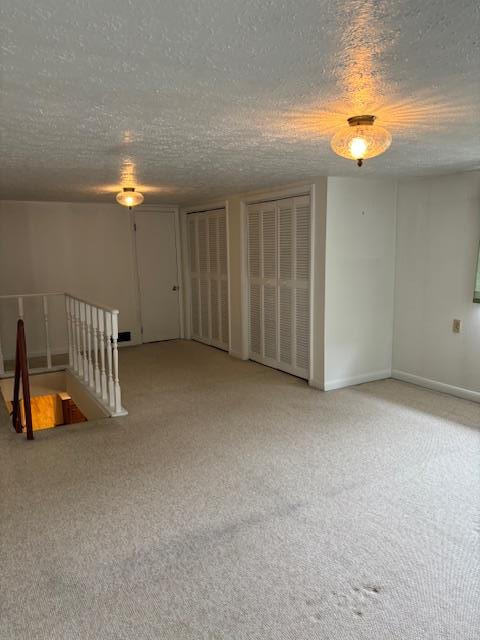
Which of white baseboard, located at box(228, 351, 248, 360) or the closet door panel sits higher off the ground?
the closet door panel

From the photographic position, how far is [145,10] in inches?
48.0

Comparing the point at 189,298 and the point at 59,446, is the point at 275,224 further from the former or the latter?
the point at 59,446

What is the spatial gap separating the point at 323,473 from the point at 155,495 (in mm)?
1046

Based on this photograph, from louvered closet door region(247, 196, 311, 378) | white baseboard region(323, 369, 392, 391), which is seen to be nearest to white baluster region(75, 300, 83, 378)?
louvered closet door region(247, 196, 311, 378)

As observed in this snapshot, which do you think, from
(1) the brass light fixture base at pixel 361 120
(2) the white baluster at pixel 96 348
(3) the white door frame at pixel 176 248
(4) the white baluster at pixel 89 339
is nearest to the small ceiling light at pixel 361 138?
(1) the brass light fixture base at pixel 361 120

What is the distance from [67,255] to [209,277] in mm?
1904

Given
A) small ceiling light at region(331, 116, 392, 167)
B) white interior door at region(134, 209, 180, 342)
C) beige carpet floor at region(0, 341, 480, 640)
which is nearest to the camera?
beige carpet floor at region(0, 341, 480, 640)

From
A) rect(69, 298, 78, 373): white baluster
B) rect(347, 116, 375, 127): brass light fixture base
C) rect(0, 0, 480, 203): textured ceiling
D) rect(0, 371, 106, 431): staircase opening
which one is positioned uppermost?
rect(0, 0, 480, 203): textured ceiling

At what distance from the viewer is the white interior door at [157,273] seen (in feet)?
21.9

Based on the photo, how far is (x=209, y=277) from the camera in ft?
21.1

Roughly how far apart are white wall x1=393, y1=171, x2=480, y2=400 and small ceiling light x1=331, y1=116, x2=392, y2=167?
2.30 meters

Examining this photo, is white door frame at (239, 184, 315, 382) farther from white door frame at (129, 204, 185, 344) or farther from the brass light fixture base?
the brass light fixture base

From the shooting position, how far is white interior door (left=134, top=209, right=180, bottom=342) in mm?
6680

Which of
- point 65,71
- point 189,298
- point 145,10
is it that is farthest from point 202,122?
point 189,298
